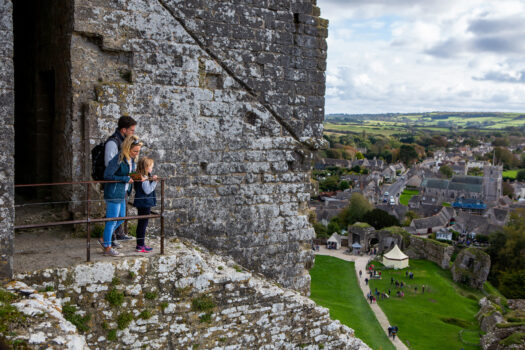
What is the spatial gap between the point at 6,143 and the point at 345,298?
104 feet

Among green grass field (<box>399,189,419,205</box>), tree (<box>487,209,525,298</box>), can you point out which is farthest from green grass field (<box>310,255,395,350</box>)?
green grass field (<box>399,189,419,205</box>)

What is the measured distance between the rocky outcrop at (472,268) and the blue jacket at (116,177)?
4195cm

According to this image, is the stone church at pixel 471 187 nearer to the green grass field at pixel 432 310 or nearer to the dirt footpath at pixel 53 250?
the green grass field at pixel 432 310

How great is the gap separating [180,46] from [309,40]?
2.10 m

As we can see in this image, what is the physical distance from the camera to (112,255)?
18.7 feet

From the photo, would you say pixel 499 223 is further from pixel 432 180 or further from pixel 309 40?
pixel 309 40

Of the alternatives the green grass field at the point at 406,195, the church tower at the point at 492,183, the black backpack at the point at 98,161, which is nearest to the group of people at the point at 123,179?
the black backpack at the point at 98,161

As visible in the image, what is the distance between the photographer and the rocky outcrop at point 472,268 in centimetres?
4222

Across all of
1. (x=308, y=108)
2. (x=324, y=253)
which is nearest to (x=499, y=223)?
(x=324, y=253)

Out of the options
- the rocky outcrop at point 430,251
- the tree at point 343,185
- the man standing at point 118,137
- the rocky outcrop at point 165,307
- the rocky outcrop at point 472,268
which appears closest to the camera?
the rocky outcrop at point 165,307

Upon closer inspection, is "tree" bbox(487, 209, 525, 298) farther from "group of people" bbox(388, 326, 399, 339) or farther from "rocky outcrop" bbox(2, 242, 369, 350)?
"rocky outcrop" bbox(2, 242, 369, 350)

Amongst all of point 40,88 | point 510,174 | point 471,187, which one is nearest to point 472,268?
point 40,88

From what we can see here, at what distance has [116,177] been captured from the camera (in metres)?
5.84

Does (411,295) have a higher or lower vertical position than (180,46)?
lower
